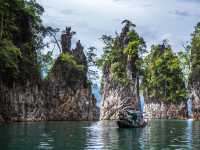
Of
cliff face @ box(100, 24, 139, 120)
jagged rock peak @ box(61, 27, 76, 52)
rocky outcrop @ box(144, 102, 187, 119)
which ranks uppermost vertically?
jagged rock peak @ box(61, 27, 76, 52)

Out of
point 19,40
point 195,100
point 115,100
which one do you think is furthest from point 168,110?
point 19,40

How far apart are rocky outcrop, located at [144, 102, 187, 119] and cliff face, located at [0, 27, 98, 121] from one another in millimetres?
34494

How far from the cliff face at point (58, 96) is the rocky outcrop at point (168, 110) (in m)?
34.5

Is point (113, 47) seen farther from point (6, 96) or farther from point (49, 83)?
point (6, 96)

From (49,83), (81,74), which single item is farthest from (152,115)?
(49,83)

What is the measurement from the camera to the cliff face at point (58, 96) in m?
85.8

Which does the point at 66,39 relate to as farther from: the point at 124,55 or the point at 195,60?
the point at 195,60

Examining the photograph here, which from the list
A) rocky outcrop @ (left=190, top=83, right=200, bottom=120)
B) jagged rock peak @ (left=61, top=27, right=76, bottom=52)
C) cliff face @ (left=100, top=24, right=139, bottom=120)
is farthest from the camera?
rocky outcrop @ (left=190, top=83, right=200, bottom=120)

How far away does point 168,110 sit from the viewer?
488ft

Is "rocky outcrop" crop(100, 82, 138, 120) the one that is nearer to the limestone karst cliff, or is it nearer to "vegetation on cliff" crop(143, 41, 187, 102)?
the limestone karst cliff

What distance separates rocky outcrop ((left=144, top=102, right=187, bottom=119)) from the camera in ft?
481

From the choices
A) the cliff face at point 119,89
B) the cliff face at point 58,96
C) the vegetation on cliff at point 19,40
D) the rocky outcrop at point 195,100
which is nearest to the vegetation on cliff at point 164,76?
the rocky outcrop at point 195,100

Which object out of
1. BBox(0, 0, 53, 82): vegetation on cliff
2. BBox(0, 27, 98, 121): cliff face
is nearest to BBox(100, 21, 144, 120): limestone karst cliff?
BBox(0, 27, 98, 121): cliff face

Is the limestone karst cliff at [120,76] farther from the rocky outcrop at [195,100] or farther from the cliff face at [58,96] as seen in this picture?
the rocky outcrop at [195,100]
